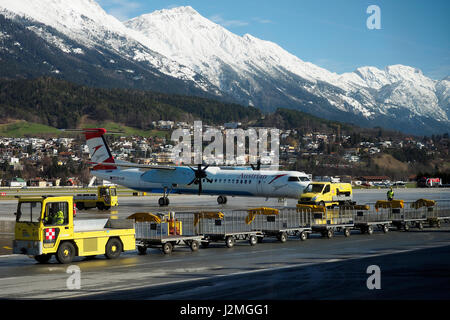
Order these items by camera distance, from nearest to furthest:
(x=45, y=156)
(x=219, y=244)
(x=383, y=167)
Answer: (x=219, y=244)
(x=383, y=167)
(x=45, y=156)

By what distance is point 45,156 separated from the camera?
644 feet

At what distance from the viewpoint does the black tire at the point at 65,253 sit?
2025 cm

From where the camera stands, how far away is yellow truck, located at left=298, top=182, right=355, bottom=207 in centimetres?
3956

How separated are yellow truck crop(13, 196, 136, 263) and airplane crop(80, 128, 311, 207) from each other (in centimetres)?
2719

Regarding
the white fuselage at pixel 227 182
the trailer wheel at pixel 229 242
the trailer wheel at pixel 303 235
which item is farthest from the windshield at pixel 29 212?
the white fuselage at pixel 227 182

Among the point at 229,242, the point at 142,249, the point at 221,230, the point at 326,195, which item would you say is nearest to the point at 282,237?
the point at 229,242

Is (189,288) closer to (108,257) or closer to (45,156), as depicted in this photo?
(108,257)

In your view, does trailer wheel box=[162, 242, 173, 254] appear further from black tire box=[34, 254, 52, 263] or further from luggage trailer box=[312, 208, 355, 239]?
luggage trailer box=[312, 208, 355, 239]

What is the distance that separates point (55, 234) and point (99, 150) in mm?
40327

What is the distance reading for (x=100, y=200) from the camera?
52.5 meters

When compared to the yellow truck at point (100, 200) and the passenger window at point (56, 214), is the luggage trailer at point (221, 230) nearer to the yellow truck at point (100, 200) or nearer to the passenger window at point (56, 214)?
the passenger window at point (56, 214)

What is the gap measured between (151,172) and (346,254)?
3666 cm
